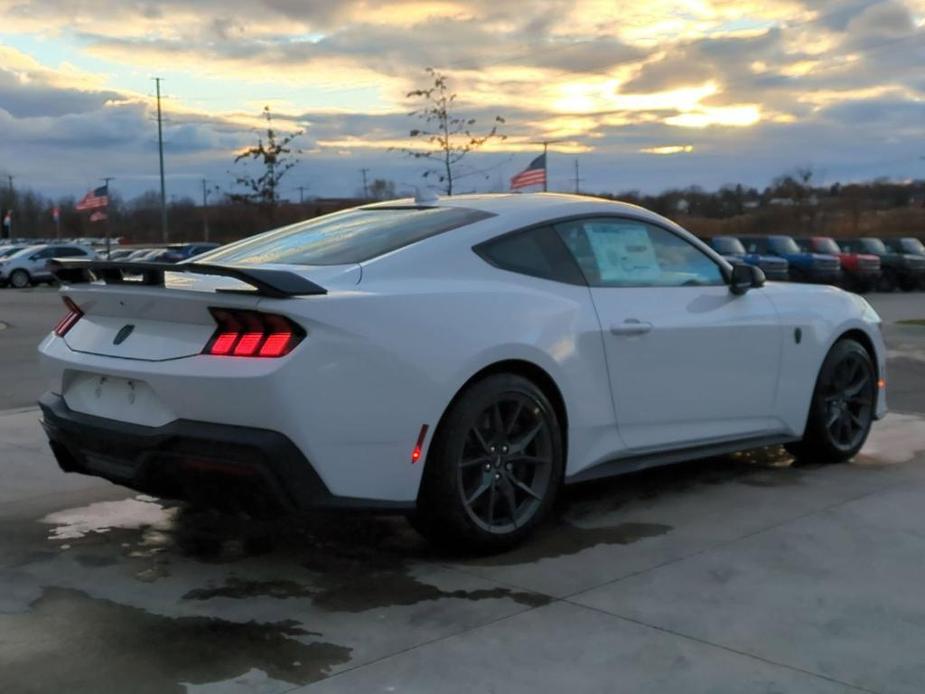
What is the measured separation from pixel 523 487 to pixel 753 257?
82.2 feet

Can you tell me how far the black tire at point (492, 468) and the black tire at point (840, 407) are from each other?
2193mm

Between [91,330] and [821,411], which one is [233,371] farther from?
[821,411]

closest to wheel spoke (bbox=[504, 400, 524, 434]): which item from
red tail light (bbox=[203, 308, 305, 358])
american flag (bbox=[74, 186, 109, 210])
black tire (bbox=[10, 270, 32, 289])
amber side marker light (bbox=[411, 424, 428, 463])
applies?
amber side marker light (bbox=[411, 424, 428, 463])

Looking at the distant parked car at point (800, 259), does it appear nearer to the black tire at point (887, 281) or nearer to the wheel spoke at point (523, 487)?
the black tire at point (887, 281)

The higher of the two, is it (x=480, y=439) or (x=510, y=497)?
(x=480, y=439)

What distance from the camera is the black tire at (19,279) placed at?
38.5 metres

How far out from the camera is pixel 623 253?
5.20m

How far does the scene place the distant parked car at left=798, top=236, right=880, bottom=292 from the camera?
30203 millimetres

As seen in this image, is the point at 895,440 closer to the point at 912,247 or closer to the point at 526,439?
the point at 526,439

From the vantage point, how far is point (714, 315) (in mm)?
5434

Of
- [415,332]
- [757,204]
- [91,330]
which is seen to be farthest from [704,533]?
[757,204]

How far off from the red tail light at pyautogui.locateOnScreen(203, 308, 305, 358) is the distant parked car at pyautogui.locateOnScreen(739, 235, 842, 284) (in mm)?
26621

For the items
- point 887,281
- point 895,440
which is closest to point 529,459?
point 895,440

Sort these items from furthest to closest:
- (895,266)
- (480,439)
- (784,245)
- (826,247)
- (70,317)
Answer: (895,266), (826,247), (784,245), (70,317), (480,439)
